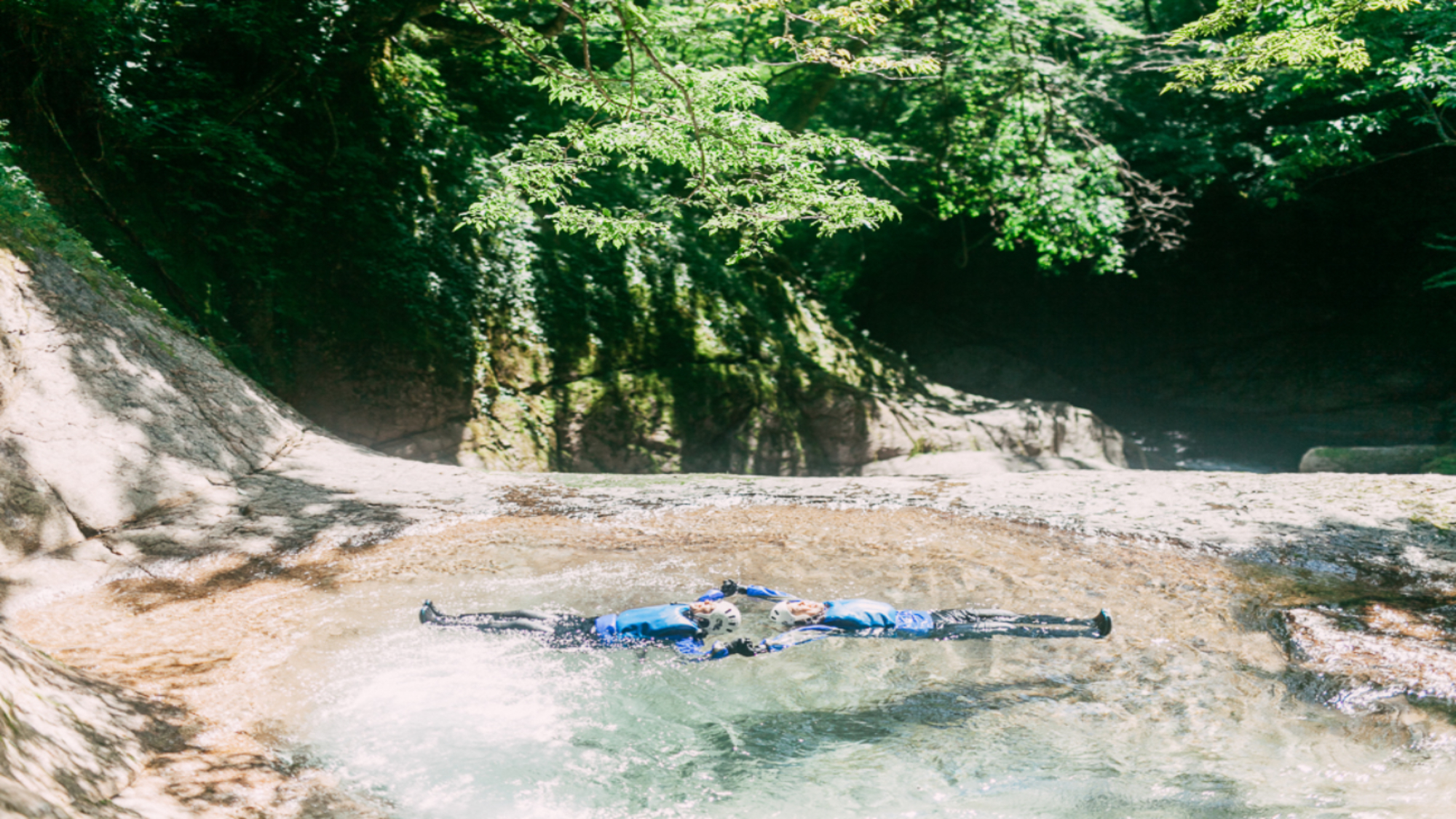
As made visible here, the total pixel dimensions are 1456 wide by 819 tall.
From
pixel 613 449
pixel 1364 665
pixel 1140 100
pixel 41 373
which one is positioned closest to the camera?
pixel 1364 665

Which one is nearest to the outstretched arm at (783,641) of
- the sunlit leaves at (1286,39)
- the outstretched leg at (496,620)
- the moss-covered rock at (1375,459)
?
the outstretched leg at (496,620)

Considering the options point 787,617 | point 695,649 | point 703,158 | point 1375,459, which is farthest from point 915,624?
point 1375,459

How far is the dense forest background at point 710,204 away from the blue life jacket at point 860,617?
3224mm

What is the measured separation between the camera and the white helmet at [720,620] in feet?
13.6

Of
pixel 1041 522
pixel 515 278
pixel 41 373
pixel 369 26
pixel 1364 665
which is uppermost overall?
pixel 369 26

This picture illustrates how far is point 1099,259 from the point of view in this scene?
40.1 ft

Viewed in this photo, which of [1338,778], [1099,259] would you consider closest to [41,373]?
[1338,778]

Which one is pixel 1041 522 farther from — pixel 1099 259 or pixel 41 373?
pixel 1099 259

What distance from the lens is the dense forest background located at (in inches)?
292

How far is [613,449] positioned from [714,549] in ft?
16.8

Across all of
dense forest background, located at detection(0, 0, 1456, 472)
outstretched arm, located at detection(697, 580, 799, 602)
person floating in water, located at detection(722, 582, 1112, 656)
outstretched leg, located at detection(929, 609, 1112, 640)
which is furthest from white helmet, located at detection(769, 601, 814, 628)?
dense forest background, located at detection(0, 0, 1456, 472)

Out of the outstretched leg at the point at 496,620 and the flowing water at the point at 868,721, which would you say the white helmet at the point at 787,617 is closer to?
the flowing water at the point at 868,721

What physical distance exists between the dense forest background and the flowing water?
10.9ft

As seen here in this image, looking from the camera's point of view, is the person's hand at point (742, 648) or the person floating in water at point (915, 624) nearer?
the person's hand at point (742, 648)
